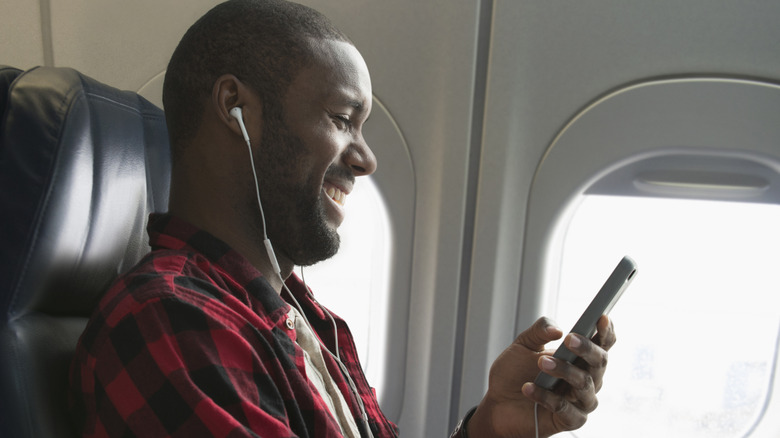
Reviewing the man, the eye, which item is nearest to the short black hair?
the man

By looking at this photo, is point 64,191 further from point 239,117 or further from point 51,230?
point 239,117

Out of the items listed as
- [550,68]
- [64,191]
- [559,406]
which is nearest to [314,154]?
[64,191]

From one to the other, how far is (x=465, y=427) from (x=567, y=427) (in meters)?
0.25

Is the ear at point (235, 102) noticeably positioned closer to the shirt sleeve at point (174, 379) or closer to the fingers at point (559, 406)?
the shirt sleeve at point (174, 379)

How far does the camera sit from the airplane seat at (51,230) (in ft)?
2.67

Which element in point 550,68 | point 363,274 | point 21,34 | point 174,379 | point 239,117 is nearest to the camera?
point 174,379

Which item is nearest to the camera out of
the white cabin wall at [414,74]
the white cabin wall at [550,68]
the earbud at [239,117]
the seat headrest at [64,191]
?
the seat headrest at [64,191]

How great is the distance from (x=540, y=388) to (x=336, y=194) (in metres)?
0.55

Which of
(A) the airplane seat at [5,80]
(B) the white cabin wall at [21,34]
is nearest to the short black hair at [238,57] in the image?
(A) the airplane seat at [5,80]

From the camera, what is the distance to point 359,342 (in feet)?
6.25

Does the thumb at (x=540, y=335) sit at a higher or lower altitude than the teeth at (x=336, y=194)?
lower

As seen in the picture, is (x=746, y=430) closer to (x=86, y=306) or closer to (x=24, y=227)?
(x=86, y=306)

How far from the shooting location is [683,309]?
5.97ft

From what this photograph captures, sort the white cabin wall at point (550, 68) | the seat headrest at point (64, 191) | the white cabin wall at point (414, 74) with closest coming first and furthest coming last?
1. the seat headrest at point (64, 191)
2. the white cabin wall at point (550, 68)
3. the white cabin wall at point (414, 74)
